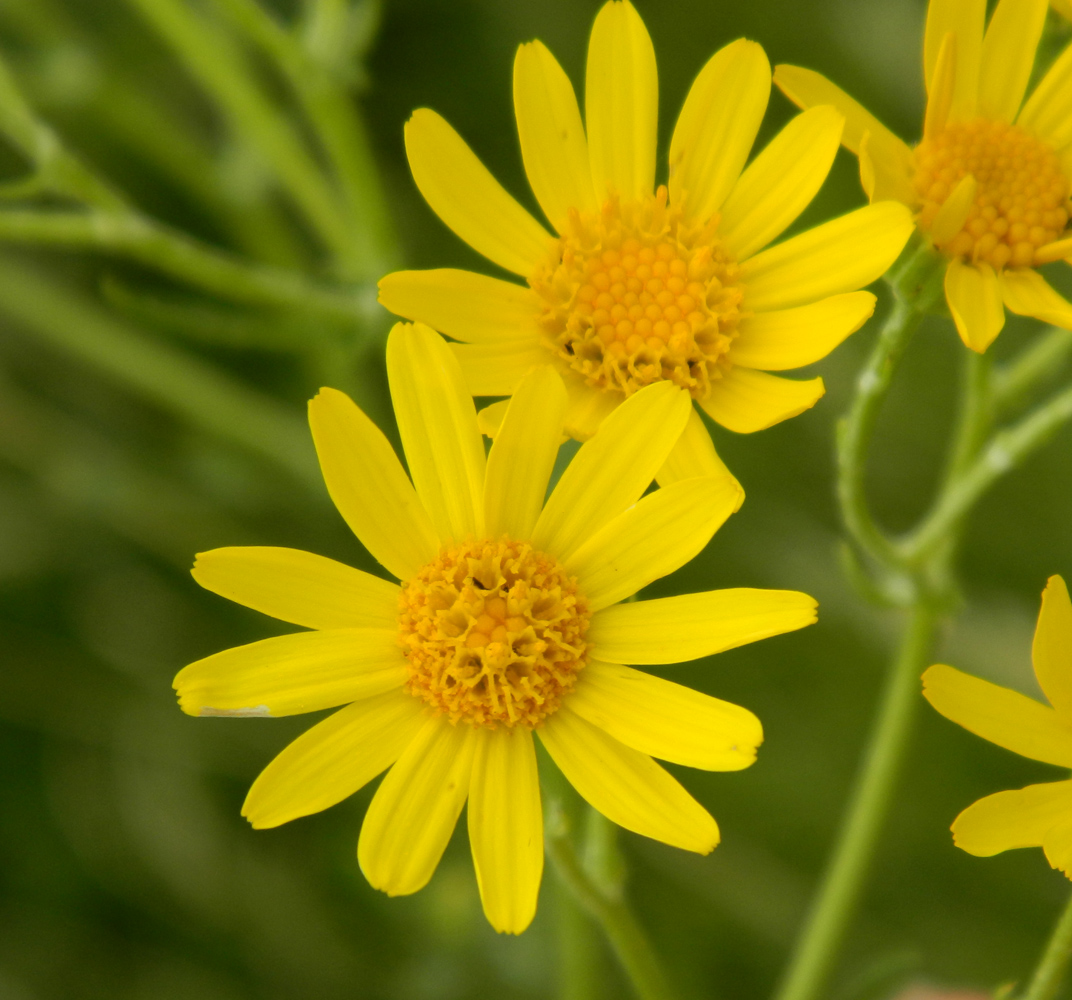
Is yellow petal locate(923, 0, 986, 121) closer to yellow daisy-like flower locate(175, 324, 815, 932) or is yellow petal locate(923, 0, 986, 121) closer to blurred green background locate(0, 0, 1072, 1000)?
yellow daisy-like flower locate(175, 324, 815, 932)

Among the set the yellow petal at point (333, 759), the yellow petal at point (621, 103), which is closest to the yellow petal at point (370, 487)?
the yellow petal at point (333, 759)

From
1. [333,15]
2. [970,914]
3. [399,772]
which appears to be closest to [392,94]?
[333,15]

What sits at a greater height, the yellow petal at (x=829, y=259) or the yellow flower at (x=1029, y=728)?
the yellow petal at (x=829, y=259)

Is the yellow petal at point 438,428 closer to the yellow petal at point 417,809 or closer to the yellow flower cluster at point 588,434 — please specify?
the yellow flower cluster at point 588,434

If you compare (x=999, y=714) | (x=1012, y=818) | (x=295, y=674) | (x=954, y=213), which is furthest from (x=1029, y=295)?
(x=295, y=674)

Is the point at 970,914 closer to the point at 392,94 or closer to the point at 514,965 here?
the point at 514,965
